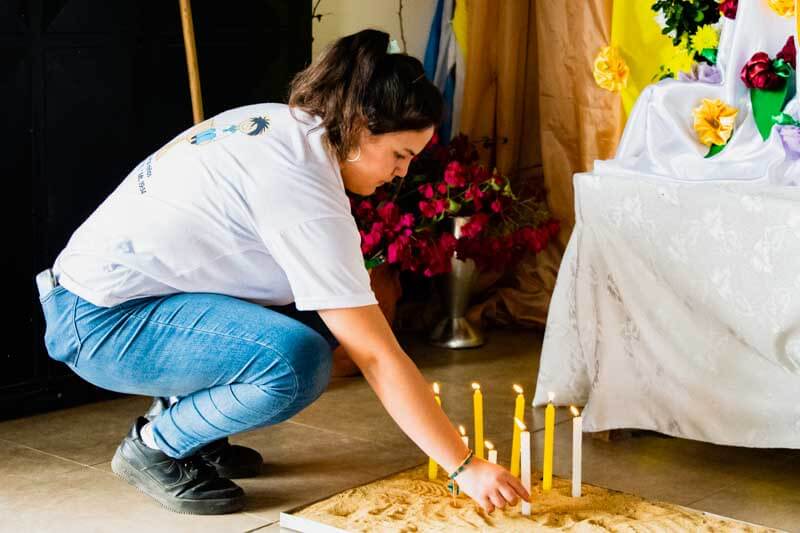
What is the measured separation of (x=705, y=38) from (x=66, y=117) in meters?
1.41

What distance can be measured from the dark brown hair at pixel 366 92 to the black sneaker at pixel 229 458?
2.29 ft

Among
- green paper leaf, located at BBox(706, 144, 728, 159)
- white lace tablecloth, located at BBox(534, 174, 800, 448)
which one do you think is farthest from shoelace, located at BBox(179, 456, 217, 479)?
green paper leaf, located at BBox(706, 144, 728, 159)

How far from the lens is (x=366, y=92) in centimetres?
192

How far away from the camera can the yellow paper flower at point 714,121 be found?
251 centimetres

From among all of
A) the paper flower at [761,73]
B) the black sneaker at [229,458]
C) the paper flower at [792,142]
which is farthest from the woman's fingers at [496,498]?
the paper flower at [761,73]

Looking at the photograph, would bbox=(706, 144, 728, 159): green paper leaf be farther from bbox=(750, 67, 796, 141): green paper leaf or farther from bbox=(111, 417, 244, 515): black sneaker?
bbox=(111, 417, 244, 515): black sneaker

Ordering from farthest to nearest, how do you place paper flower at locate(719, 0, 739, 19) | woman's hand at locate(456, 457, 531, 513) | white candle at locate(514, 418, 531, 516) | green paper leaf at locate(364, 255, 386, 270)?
green paper leaf at locate(364, 255, 386, 270), paper flower at locate(719, 0, 739, 19), white candle at locate(514, 418, 531, 516), woman's hand at locate(456, 457, 531, 513)

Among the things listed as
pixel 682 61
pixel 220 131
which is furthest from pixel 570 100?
pixel 220 131

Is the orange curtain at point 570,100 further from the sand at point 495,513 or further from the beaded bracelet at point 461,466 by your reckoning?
the beaded bracelet at point 461,466

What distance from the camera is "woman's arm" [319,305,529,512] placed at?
189cm

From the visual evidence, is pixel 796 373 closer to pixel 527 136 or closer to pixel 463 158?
pixel 463 158

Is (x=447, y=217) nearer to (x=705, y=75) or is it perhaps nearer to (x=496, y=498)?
(x=705, y=75)

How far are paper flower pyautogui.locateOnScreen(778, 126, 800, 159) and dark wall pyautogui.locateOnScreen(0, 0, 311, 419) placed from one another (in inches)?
54.1

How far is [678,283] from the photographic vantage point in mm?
2451
